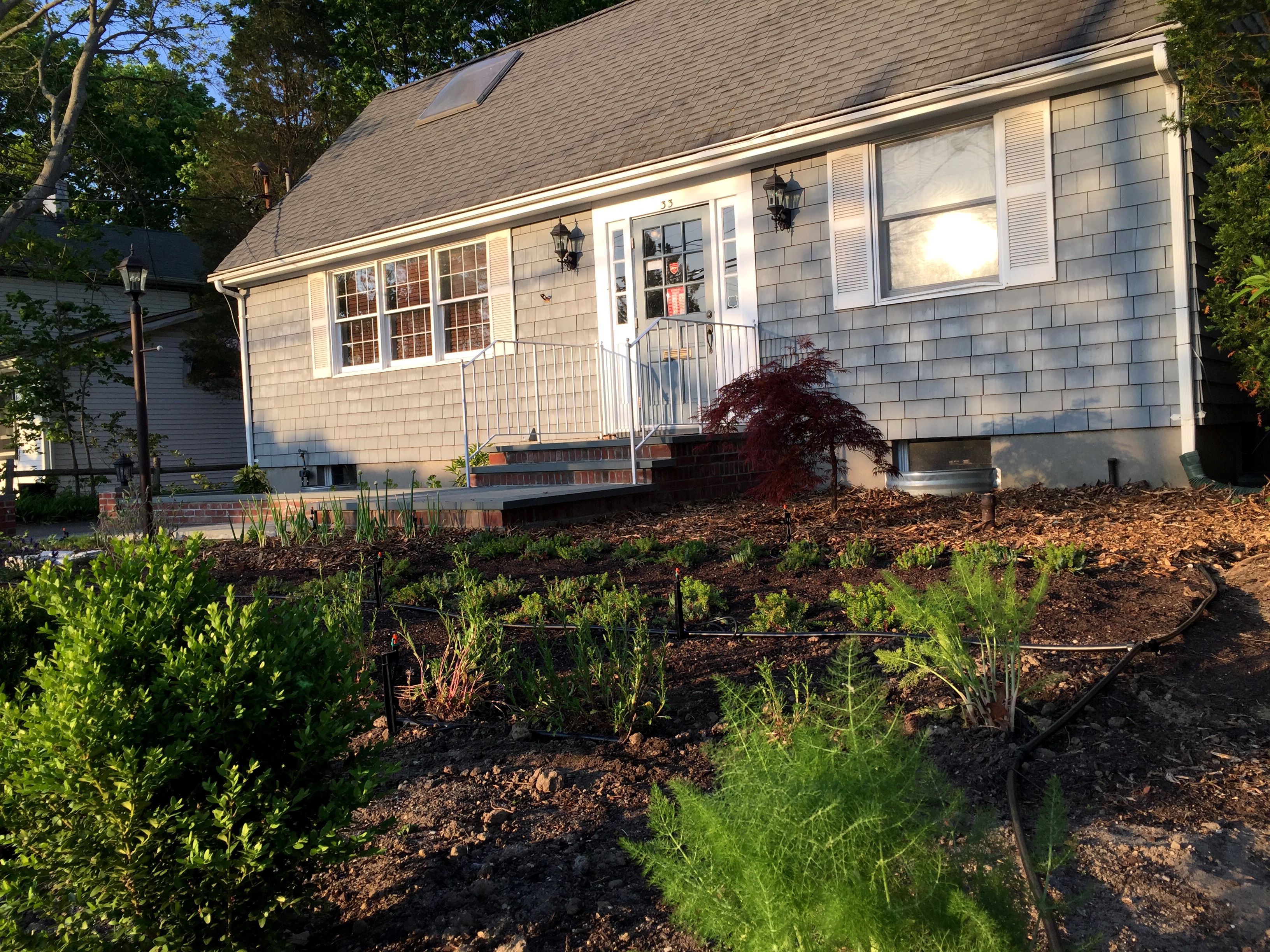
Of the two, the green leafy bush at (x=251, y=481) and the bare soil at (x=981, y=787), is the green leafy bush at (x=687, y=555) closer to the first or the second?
the bare soil at (x=981, y=787)

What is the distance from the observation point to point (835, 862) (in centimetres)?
137

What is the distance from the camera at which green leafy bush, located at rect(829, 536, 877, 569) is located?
4.90 metres

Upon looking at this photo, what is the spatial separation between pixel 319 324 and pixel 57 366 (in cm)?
815

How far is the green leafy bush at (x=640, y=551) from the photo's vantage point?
5.61 metres

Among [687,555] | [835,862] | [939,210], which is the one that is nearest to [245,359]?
[939,210]

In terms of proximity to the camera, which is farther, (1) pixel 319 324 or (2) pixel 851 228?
(1) pixel 319 324

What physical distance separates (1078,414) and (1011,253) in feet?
4.46

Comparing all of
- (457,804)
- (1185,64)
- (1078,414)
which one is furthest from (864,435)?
(457,804)

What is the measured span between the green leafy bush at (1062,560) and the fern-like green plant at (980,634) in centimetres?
160

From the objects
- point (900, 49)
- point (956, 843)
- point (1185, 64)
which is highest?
point (900, 49)

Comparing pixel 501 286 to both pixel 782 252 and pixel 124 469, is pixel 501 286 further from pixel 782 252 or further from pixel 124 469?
pixel 124 469

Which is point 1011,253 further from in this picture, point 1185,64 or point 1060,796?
point 1060,796

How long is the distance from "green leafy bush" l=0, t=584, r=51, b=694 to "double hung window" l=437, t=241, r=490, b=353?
8431 mm

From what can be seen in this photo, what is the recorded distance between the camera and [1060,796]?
165 cm
